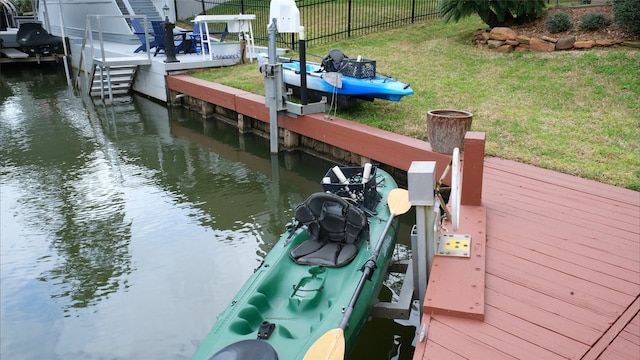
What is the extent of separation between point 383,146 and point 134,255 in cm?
338

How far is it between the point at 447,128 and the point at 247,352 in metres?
3.63

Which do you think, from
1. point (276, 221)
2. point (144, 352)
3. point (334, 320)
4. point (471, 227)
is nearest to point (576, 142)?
point (471, 227)

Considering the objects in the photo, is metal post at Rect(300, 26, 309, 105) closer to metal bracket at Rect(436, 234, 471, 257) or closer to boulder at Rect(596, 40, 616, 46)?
metal bracket at Rect(436, 234, 471, 257)

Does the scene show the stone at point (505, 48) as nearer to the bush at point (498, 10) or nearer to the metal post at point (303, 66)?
the bush at point (498, 10)

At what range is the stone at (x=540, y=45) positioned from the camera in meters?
10.0

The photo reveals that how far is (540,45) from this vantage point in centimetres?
1010

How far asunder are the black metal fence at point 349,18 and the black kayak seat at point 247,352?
1119cm

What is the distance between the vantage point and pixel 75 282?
5176mm

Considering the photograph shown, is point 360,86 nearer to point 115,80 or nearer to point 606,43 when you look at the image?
point 606,43

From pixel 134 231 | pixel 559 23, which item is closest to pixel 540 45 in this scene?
pixel 559 23

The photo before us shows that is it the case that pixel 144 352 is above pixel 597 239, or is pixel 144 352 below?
below

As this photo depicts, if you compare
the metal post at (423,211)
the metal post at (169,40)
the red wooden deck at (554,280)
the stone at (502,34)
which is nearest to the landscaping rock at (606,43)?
the stone at (502,34)

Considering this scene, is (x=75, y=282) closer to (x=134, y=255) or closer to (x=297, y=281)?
(x=134, y=255)

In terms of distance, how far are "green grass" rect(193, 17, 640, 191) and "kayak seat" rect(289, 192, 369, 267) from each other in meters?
2.55
